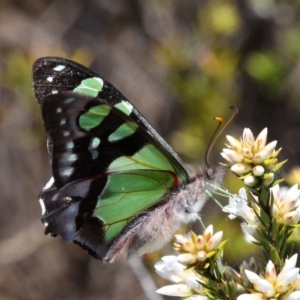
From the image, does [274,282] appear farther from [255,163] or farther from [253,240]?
[255,163]

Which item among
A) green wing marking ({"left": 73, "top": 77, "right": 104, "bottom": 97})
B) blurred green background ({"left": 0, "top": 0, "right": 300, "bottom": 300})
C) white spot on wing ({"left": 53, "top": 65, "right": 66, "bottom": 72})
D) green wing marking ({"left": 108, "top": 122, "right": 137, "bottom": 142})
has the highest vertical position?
white spot on wing ({"left": 53, "top": 65, "right": 66, "bottom": 72})

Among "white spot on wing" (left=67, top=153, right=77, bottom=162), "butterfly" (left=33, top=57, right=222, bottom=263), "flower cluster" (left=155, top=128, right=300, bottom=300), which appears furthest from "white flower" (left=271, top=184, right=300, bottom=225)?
"white spot on wing" (left=67, top=153, right=77, bottom=162)

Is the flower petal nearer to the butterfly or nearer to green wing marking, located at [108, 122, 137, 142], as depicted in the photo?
the butterfly

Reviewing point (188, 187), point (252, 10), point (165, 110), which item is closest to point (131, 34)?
point (165, 110)

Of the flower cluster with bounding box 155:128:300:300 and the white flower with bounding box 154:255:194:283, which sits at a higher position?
the flower cluster with bounding box 155:128:300:300

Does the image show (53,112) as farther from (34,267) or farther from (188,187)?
(34,267)

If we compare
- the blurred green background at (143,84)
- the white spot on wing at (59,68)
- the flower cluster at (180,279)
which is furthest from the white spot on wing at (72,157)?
the blurred green background at (143,84)

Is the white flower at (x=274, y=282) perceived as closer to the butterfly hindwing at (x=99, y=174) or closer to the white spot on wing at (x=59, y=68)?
the butterfly hindwing at (x=99, y=174)
